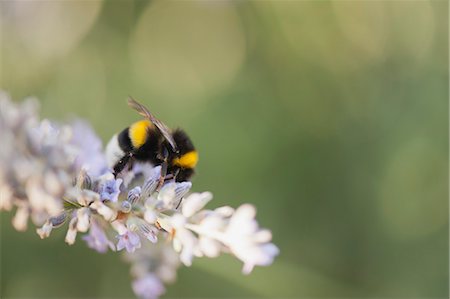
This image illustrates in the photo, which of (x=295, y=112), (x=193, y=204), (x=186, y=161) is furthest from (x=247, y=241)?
(x=295, y=112)

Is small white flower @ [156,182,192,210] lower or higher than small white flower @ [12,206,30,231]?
higher

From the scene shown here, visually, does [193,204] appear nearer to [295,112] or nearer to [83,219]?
[83,219]

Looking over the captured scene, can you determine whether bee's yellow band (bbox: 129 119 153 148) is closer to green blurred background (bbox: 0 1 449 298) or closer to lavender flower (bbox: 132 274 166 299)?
lavender flower (bbox: 132 274 166 299)

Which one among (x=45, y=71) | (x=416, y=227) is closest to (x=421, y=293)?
(x=416, y=227)

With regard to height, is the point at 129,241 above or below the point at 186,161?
below

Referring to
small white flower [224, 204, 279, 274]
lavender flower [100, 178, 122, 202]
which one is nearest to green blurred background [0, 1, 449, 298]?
lavender flower [100, 178, 122, 202]

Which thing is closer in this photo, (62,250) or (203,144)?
(62,250)

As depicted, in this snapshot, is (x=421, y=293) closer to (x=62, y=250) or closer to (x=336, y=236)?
(x=336, y=236)
